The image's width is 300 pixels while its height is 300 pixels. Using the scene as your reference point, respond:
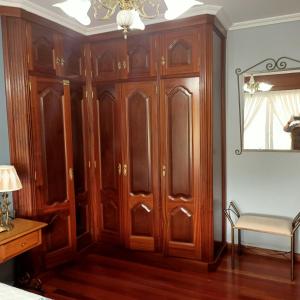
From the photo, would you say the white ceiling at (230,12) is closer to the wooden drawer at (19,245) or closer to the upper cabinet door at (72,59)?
the upper cabinet door at (72,59)

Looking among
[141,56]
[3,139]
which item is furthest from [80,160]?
[141,56]

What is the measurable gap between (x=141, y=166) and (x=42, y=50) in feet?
4.80

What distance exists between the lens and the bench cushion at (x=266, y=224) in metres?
2.85

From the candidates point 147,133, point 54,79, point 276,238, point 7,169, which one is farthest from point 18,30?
point 276,238

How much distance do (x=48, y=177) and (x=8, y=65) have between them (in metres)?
1.04

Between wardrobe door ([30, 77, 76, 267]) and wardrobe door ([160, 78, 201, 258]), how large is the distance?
0.96 meters

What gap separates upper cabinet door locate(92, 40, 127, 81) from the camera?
126 inches

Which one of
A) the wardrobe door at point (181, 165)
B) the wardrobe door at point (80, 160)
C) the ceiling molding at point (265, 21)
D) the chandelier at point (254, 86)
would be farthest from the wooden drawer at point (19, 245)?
the ceiling molding at point (265, 21)

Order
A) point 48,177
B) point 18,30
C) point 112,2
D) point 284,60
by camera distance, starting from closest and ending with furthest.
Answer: point 112,2
point 18,30
point 48,177
point 284,60

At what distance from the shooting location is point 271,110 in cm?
316

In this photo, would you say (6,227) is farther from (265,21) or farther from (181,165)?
(265,21)

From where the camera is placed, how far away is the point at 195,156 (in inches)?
116

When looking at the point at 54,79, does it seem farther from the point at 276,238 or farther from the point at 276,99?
the point at 276,238

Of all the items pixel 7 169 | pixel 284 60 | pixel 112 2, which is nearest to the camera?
pixel 112 2
